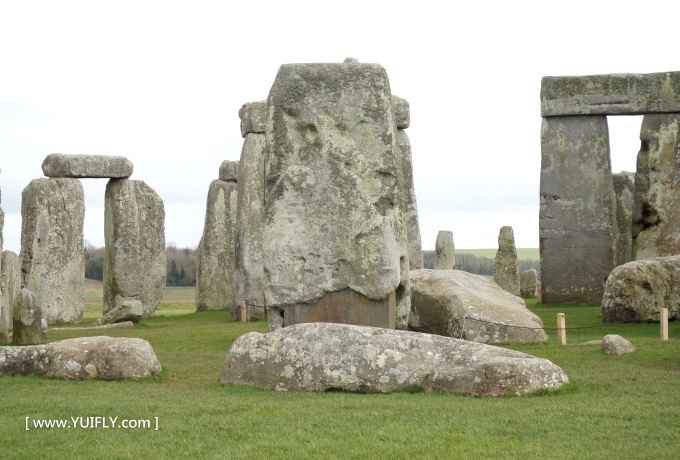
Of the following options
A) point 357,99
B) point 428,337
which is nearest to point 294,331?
point 428,337

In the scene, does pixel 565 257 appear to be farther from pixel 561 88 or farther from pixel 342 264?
pixel 342 264

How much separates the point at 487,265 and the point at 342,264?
5417 cm

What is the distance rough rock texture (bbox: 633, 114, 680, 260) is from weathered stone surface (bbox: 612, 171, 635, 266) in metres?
2.27

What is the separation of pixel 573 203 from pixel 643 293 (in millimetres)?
8661

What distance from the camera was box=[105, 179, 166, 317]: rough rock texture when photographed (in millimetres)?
28484

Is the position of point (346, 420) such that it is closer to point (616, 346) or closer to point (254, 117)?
point (616, 346)

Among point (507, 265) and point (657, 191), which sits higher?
point (657, 191)

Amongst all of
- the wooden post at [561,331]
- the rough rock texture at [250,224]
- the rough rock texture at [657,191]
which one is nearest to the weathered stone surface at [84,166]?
the rough rock texture at [250,224]

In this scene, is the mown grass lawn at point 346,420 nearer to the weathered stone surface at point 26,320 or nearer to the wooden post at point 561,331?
the wooden post at point 561,331

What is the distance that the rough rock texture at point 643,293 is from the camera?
18844 millimetres

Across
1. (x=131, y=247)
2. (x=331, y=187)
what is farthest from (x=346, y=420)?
(x=131, y=247)

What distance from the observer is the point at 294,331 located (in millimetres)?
11938

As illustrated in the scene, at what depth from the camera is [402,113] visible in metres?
27.8

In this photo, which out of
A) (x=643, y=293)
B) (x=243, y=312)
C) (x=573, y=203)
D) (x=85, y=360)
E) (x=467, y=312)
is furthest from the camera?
(x=573, y=203)
